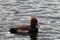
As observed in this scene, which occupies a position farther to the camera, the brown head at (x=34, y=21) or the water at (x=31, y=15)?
the brown head at (x=34, y=21)

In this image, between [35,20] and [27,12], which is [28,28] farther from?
[27,12]

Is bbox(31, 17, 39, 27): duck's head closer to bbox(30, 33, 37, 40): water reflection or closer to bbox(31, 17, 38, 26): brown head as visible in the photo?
bbox(31, 17, 38, 26): brown head

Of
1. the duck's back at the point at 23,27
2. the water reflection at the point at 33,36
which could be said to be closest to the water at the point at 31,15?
the water reflection at the point at 33,36

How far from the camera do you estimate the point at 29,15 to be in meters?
18.2

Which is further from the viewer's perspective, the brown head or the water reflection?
the brown head

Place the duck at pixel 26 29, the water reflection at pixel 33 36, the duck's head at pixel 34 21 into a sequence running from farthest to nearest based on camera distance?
the duck at pixel 26 29 < the duck's head at pixel 34 21 < the water reflection at pixel 33 36

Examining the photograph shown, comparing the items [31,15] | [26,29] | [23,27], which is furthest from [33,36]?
[31,15]

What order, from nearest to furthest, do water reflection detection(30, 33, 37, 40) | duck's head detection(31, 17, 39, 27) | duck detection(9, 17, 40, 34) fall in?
1. water reflection detection(30, 33, 37, 40)
2. duck's head detection(31, 17, 39, 27)
3. duck detection(9, 17, 40, 34)

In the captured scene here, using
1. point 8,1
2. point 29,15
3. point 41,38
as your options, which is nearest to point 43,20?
point 29,15

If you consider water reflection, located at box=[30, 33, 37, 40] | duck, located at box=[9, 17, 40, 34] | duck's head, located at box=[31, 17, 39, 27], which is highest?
duck's head, located at box=[31, 17, 39, 27]

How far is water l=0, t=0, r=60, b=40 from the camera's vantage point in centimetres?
1608

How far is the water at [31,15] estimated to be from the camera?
16078 millimetres

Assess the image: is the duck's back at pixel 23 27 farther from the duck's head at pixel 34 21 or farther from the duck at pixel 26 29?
the duck's head at pixel 34 21

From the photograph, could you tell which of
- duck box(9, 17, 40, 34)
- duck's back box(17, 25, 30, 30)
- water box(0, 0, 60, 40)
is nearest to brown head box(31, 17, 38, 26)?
duck box(9, 17, 40, 34)
